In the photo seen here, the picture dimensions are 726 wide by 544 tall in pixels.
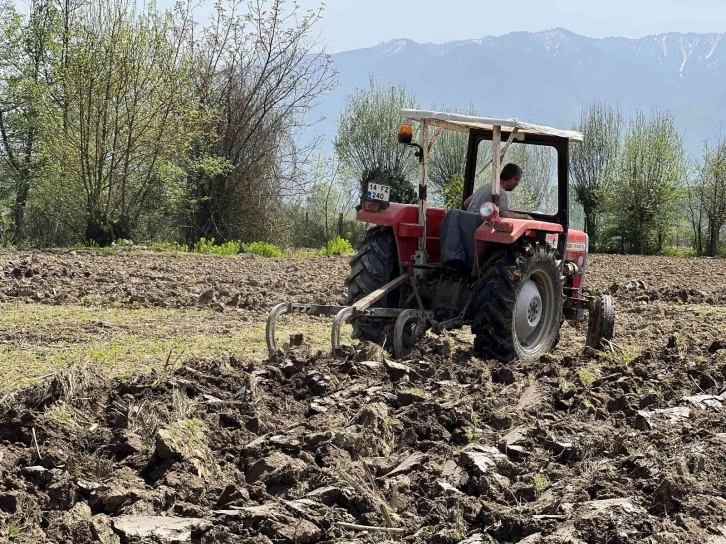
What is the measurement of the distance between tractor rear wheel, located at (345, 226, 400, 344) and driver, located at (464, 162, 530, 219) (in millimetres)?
691

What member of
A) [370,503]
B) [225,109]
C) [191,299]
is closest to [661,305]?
[191,299]

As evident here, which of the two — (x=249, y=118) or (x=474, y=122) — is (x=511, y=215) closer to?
(x=474, y=122)

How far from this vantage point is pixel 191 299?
11.8 metres

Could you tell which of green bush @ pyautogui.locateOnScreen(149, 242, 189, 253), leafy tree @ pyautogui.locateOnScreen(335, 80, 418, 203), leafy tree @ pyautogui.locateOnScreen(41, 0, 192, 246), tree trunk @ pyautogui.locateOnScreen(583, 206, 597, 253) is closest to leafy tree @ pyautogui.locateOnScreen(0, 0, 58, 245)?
leafy tree @ pyautogui.locateOnScreen(41, 0, 192, 246)

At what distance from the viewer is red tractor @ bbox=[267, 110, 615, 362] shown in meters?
7.22

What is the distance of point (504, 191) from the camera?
7.59 m

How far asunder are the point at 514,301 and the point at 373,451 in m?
2.71

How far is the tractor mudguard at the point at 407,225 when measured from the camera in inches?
303

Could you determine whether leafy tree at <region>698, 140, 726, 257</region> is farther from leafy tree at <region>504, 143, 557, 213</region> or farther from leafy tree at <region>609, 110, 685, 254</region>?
leafy tree at <region>504, 143, 557, 213</region>

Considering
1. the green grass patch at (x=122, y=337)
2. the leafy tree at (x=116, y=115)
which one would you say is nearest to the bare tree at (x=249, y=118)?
the leafy tree at (x=116, y=115)

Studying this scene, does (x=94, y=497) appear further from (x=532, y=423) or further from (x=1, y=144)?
(x=1, y=144)

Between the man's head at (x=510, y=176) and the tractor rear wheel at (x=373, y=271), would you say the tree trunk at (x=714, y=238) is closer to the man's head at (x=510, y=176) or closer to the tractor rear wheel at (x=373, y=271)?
the man's head at (x=510, y=176)

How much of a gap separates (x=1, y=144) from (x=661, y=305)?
19.7 metres

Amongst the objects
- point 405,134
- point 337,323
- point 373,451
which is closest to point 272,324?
point 337,323
